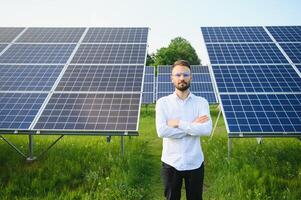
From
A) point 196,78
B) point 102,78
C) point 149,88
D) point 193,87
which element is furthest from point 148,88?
point 102,78

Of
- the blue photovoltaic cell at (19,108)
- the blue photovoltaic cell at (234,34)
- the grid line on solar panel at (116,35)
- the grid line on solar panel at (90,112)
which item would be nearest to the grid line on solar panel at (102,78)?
the grid line on solar panel at (90,112)

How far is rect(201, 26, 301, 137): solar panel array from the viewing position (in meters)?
8.55

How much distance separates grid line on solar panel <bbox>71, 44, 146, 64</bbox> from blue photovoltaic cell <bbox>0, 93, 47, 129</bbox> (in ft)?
7.18

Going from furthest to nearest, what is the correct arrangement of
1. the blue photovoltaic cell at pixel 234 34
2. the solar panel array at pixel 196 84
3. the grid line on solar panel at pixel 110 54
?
the solar panel array at pixel 196 84 < the blue photovoltaic cell at pixel 234 34 < the grid line on solar panel at pixel 110 54

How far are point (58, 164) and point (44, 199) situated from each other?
182 cm

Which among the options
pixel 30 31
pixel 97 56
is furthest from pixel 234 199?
pixel 30 31

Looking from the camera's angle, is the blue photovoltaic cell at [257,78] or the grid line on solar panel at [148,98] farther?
the grid line on solar panel at [148,98]

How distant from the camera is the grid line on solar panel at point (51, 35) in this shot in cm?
1282

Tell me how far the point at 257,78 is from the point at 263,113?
1730mm

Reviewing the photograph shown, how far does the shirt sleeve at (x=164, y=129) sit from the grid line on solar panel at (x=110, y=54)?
6188 millimetres

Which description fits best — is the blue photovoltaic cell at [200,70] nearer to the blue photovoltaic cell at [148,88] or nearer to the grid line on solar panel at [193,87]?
the grid line on solar panel at [193,87]

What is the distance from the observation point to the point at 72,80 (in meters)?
10.1

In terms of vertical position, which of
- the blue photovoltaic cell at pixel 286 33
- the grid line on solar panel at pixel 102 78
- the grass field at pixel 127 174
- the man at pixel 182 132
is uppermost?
the blue photovoltaic cell at pixel 286 33

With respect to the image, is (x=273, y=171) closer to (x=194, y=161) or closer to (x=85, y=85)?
(x=194, y=161)
